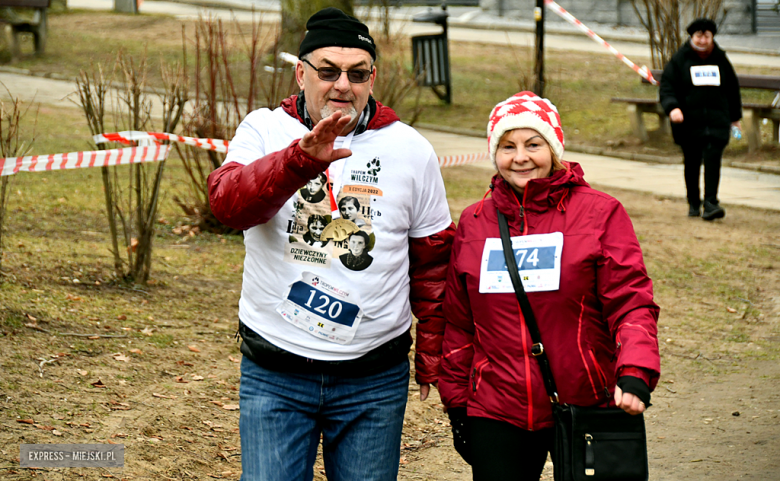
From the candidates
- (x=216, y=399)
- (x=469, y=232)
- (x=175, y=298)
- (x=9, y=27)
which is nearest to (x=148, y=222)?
(x=175, y=298)

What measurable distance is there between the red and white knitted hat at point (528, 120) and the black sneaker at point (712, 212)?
7.03 meters

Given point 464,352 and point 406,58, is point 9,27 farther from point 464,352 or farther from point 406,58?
point 464,352

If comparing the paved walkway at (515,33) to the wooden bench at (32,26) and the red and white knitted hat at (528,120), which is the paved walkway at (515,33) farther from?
the red and white knitted hat at (528,120)

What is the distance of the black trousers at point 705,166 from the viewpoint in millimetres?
9383

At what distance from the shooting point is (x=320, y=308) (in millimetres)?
2596

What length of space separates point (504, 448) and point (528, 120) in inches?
41.0

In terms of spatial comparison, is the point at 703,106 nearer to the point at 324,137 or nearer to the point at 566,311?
the point at 566,311

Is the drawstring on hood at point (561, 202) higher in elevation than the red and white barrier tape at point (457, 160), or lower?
higher

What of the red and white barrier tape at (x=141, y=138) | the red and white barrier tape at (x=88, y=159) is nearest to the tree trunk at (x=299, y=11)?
the red and white barrier tape at (x=141, y=138)

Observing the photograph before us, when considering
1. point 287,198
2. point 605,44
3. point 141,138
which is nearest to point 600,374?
point 287,198

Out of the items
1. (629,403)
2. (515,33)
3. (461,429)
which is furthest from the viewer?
(515,33)

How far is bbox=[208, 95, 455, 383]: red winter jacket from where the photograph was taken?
7.78 feet

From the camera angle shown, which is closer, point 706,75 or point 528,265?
point 528,265

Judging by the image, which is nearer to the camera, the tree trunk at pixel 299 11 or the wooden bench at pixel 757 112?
the wooden bench at pixel 757 112
